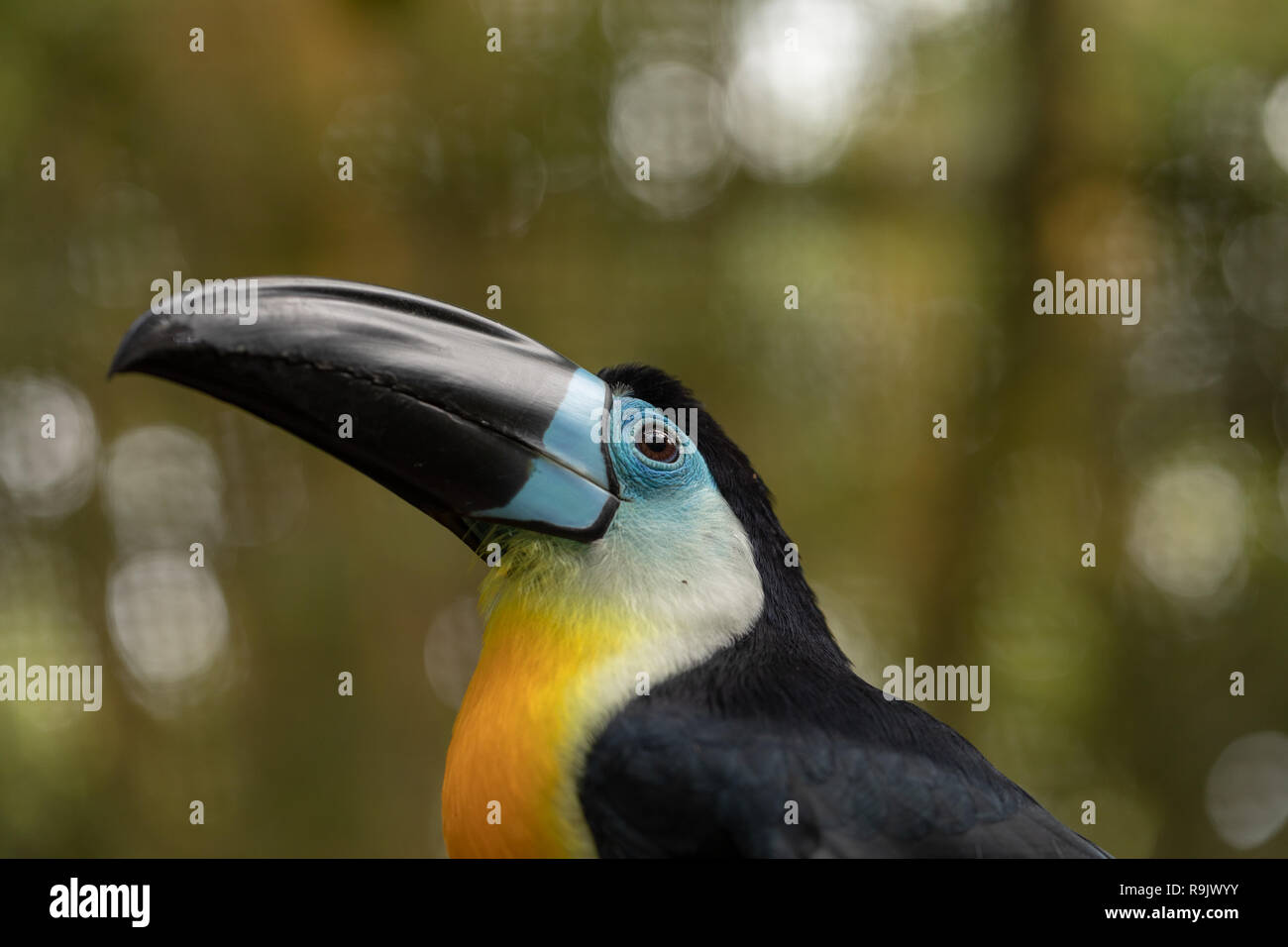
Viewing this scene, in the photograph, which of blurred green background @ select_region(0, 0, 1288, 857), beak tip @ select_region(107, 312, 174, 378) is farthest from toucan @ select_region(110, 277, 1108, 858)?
blurred green background @ select_region(0, 0, 1288, 857)

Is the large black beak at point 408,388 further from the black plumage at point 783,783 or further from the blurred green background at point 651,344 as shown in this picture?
the blurred green background at point 651,344

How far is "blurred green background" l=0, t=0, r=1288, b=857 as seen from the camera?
4637mm

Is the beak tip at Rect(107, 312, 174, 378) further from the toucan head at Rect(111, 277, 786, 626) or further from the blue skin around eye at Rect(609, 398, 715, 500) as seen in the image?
the blue skin around eye at Rect(609, 398, 715, 500)

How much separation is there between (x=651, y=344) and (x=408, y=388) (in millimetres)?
3119

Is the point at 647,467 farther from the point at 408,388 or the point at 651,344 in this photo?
the point at 651,344

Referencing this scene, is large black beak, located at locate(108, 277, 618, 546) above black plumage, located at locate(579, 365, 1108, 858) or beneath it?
above

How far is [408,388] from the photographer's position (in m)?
1.73

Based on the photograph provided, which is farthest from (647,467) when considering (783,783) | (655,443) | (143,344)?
(143,344)

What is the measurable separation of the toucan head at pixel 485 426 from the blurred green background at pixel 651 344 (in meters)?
2.87

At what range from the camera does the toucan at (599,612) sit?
1.59 metres

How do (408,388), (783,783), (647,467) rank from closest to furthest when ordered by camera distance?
(783,783) < (408,388) < (647,467)

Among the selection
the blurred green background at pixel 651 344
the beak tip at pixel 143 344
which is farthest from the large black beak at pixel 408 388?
the blurred green background at pixel 651 344
